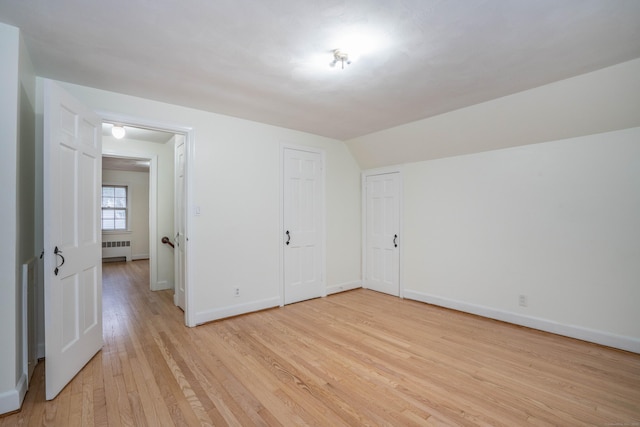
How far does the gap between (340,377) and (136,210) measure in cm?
834

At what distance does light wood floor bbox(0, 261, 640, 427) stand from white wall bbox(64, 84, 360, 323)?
454 millimetres

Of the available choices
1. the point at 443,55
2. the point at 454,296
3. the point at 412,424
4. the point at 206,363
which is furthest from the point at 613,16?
the point at 206,363

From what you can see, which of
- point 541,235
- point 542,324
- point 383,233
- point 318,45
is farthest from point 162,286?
point 541,235

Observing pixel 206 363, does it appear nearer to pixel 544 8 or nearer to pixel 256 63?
pixel 256 63

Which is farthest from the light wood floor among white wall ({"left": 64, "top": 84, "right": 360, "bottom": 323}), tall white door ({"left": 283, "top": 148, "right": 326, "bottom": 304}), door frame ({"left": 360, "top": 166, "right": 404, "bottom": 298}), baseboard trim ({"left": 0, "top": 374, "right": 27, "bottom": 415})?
door frame ({"left": 360, "top": 166, "right": 404, "bottom": 298})

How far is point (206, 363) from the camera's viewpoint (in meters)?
2.60

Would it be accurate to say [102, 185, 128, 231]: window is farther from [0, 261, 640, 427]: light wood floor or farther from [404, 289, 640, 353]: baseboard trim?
[404, 289, 640, 353]: baseboard trim

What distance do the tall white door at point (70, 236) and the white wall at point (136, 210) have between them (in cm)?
647

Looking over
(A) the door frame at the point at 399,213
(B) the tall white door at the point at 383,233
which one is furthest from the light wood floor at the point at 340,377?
(B) the tall white door at the point at 383,233

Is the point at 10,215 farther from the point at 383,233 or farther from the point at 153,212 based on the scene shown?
the point at 383,233

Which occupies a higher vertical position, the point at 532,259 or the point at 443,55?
the point at 443,55

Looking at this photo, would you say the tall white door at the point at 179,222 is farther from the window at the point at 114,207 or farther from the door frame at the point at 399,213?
the window at the point at 114,207

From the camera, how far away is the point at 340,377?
238 cm

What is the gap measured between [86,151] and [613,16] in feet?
13.0
